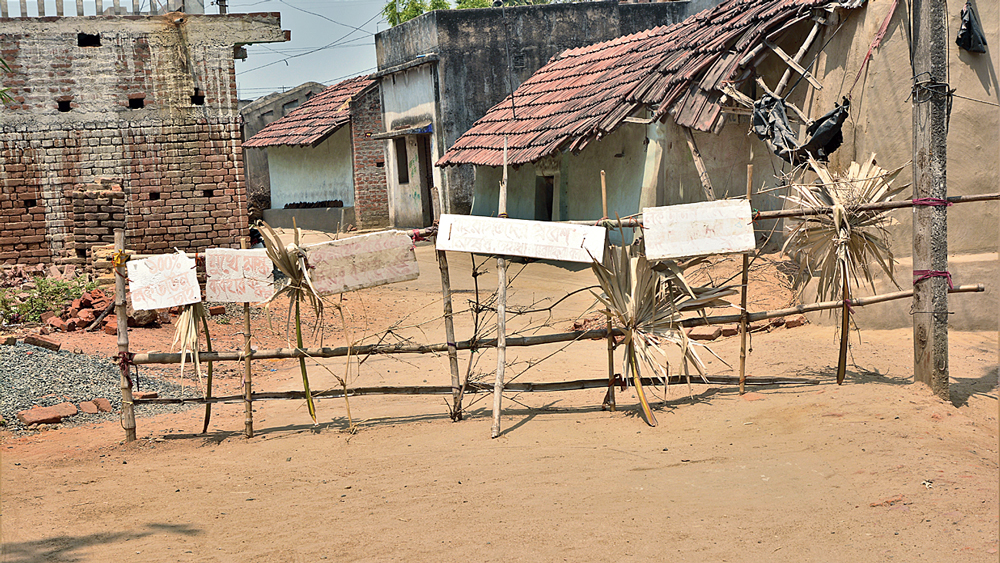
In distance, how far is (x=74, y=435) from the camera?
20.7 feet

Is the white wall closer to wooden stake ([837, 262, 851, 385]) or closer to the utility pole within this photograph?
wooden stake ([837, 262, 851, 385])

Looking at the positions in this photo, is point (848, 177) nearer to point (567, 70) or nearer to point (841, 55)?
point (841, 55)

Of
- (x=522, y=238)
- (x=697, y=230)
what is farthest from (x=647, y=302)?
(x=522, y=238)

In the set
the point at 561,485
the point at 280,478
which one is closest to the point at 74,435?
the point at 280,478

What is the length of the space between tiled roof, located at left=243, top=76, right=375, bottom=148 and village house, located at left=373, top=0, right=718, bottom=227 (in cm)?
296

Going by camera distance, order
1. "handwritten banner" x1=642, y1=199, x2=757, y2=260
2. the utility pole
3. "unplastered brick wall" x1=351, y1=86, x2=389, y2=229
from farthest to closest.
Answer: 1. "unplastered brick wall" x1=351, y1=86, x2=389, y2=229
2. "handwritten banner" x1=642, y1=199, x2=757, y2=260
3. the utility pole

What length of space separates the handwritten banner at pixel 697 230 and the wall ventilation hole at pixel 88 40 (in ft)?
31.6

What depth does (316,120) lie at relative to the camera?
23.0 m

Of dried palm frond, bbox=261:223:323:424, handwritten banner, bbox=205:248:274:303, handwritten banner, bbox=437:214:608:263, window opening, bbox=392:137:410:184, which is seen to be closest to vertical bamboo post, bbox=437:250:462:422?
handwritten banner, bbox=437:214:608:263

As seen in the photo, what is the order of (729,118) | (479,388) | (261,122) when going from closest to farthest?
(479,388)
(729,118)
(261,122)

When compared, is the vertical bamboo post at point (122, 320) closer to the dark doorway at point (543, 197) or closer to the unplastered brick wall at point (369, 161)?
the dark doorway at point (543, 197)

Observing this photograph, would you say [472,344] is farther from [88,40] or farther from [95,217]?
[88,40]

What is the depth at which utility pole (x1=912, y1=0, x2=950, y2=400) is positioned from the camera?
530 centimetres

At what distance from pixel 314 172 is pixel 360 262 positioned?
18.9 meters
